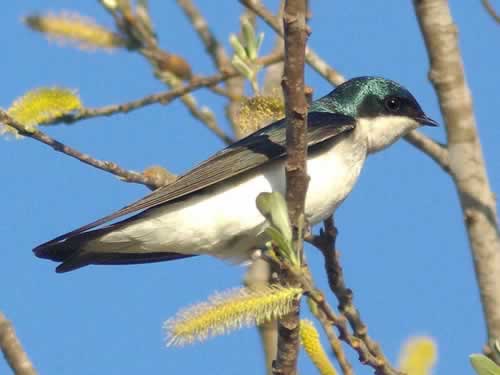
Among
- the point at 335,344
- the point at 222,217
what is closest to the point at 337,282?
the point at 335,344

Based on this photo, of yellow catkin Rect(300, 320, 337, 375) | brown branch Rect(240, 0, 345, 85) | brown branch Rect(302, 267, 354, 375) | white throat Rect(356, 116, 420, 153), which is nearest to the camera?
yellow catkin Rect(300, 320, 337, 375)

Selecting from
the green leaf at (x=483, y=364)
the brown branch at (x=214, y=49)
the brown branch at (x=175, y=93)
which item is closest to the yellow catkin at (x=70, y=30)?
the brown branch at (x=175, y=93)

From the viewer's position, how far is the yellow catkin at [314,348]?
290cm

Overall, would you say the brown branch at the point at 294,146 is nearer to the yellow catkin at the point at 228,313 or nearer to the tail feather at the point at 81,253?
the yellow catkin at the point at 228,313

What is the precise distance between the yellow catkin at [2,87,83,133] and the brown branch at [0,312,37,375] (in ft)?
2.25

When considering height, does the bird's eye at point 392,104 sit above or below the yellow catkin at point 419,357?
above

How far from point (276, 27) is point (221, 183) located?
781mm

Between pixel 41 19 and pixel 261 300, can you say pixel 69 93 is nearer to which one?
pixel 41 19

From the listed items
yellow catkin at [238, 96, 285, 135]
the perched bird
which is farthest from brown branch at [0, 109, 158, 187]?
yellow catkin at [238, 96, 285, 135]

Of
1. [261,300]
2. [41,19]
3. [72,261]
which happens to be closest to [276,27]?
[41,19]

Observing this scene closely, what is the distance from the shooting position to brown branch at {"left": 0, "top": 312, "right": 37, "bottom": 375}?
2.86 metres

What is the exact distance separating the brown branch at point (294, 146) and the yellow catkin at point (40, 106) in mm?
862

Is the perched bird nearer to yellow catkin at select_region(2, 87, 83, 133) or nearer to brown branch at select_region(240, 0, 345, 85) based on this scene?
brown branch at select_region(240, 0, 345, 85)

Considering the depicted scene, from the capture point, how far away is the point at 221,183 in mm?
4660
